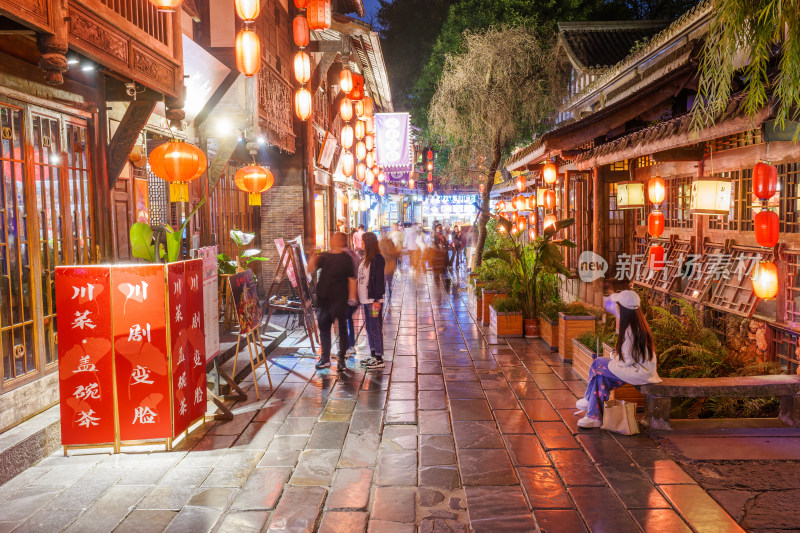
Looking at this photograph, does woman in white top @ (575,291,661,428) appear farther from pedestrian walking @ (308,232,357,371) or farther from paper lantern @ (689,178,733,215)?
pedestrian walking @ (308,232,357,371)

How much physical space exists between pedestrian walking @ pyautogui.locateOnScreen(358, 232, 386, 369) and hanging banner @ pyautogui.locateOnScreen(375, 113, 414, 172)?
14610mm

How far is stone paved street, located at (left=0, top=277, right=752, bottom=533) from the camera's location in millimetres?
4566

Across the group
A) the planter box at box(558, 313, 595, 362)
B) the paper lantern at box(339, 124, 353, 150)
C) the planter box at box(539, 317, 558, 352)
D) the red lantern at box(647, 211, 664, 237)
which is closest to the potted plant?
the planter box at box(539, 317, 558, 352)

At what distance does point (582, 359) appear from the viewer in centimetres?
853

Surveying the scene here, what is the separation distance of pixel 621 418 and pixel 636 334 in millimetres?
896

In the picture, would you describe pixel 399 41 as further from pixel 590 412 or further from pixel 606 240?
pixel 590 412

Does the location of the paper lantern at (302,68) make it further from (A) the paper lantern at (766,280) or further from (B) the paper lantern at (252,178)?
(A) the paper lantern at (766,280)

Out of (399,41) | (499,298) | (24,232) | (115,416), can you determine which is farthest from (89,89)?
(399,41)

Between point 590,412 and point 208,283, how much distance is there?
4588 millimetres

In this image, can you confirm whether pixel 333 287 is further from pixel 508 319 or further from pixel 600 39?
pixel 600 39

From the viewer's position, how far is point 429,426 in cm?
672

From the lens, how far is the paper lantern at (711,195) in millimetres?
8344

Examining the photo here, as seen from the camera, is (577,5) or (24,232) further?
(577,5)

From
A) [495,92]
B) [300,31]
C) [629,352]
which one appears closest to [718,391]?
[629,352]
